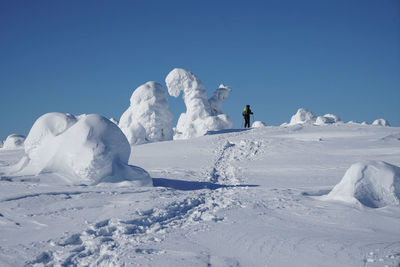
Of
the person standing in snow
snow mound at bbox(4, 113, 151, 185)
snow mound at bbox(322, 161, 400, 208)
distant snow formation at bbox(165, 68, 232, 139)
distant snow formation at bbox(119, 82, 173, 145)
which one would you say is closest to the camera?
snow mound at bbox(322, 161, 400, 208)

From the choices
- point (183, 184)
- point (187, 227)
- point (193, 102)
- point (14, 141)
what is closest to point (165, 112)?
point (193, 102)

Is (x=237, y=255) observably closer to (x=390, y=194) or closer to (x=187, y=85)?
(x=390, y=194)

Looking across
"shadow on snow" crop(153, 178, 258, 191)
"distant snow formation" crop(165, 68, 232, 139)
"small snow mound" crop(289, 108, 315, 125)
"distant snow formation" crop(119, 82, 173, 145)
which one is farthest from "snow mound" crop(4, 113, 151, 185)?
"small snow mound" crop(289, 108, 315, 125)

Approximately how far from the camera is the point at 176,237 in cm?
479

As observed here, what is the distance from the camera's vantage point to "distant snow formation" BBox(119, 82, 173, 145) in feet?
77.2

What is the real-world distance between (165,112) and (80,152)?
1540 centimetres

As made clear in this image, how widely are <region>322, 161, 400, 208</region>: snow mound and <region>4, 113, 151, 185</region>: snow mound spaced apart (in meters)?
4.96

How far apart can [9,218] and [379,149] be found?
560 inches

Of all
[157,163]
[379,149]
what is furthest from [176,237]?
[379,149]

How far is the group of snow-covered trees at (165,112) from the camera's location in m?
23.6

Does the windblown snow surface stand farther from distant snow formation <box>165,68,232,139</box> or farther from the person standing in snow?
distant snow formation <box>165,68,232,139</box>

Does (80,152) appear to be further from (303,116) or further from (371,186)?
(303,116)

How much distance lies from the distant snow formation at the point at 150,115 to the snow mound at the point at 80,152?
12786 millimetres

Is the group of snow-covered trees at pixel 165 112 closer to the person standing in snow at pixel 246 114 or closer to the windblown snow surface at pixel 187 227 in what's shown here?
the person standing in snow at pixel 246 114
